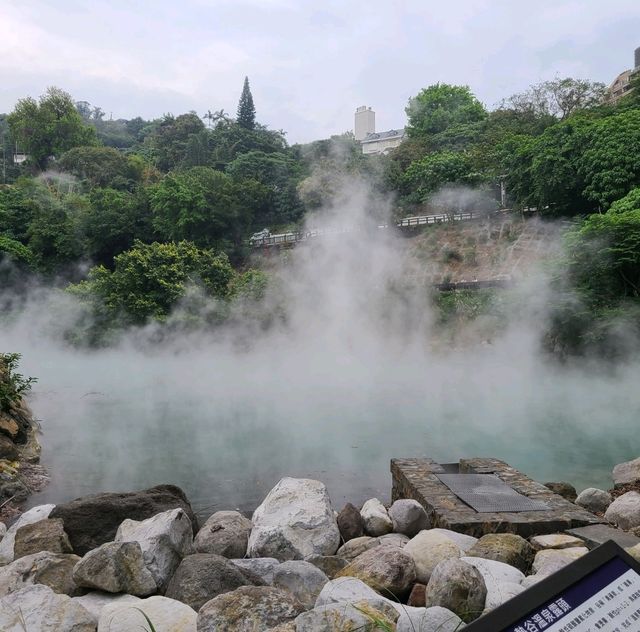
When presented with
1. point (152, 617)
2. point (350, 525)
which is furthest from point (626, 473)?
point (152, 617)

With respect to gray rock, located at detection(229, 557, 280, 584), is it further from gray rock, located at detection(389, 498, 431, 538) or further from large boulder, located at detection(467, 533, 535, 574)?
gray rock, located at detection(389, 498, 431, 538)

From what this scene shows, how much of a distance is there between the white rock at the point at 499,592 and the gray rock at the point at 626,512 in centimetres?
246

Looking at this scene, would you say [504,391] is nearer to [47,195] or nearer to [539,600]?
[539,600]

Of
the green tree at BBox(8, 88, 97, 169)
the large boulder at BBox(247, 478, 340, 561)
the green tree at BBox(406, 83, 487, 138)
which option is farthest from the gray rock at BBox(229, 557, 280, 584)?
the green tree at BBox(8, 88, 97, 169)

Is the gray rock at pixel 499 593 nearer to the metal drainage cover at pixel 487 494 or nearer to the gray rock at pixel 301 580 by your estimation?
the gray rock at pixel 301 580

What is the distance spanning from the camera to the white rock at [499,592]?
10.2ft

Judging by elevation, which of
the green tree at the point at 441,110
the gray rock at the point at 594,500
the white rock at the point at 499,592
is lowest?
the gray rock at the point at 594,500

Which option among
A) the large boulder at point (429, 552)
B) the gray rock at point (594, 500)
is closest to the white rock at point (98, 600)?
the large boulder at point (429, 552)

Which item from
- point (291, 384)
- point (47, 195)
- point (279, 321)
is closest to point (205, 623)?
point (291, 384)

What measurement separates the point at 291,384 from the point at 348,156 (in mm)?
25208

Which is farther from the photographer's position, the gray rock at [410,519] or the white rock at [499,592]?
the gray rock at [410,519]

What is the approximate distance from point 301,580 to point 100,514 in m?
2.29

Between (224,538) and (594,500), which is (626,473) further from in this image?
(224,538)

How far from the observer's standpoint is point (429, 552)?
12.9 feet
